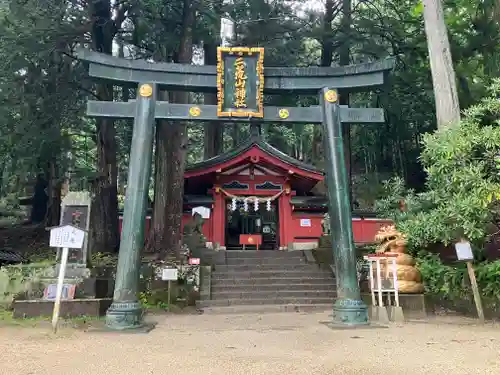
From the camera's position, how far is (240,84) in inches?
308

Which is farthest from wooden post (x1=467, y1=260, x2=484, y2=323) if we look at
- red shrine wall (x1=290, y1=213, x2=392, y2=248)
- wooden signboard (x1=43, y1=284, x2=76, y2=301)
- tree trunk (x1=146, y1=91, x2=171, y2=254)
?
red shrine wall (x1=290, y1=213, x2=392, y2=248)

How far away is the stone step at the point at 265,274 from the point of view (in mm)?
11637

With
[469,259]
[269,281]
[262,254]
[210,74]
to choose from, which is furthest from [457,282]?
[262,254]

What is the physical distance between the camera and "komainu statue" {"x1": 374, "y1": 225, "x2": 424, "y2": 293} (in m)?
8.45

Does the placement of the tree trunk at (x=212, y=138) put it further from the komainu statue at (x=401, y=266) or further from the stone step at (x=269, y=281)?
the komainu statue at (x=401, y=266)

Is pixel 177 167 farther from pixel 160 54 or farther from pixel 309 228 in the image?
pixel 309 228

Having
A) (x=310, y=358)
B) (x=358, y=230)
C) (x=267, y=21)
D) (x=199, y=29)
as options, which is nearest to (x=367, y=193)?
(x=358, y=230)

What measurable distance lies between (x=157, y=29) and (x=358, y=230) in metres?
9.78

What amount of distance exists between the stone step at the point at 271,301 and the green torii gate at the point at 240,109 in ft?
11.1

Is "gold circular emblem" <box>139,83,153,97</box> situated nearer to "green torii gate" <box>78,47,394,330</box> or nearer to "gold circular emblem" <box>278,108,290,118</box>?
A: "green torii gate" <box>78,47,394,330</box>

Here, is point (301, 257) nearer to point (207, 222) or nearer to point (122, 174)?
point (207, 222)

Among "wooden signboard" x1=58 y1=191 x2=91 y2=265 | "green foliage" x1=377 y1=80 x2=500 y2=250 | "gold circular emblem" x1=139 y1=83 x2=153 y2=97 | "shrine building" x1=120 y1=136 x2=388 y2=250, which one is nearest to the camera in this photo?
"green foliage" x1=377 y1=80 x2=500 y2=250

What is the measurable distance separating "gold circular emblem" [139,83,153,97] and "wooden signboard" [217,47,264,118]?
3.91 ft

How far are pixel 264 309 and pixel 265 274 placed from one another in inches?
85.5
